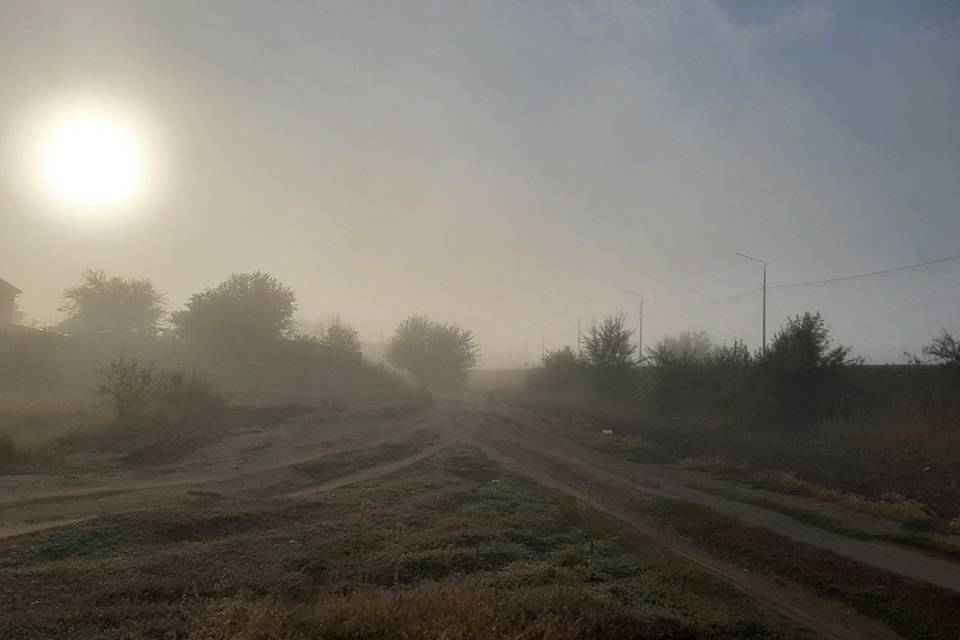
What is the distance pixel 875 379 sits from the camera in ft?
100

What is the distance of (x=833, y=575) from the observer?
1055 cm

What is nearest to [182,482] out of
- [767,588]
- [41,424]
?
[41,424]

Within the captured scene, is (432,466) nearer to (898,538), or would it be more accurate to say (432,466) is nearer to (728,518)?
(728,518)

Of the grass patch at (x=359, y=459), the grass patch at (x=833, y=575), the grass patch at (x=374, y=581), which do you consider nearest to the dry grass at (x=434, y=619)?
the grass patch at (x=374, y=581)

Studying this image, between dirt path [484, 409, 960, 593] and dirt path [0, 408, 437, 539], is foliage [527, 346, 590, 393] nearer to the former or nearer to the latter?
dirt path [484, 409, 960, 593]

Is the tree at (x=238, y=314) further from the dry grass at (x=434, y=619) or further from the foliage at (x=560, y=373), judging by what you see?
the dry grass at (x=434, y=619)

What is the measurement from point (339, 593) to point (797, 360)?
26.5m

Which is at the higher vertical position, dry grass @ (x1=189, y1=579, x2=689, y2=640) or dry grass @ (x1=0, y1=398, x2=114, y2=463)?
dry grass @ (x1=0, y1=398, x2=114, y2=463)

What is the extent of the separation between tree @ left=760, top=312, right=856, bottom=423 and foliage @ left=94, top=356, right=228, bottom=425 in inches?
959

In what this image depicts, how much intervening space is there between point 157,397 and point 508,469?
1560 centimetres

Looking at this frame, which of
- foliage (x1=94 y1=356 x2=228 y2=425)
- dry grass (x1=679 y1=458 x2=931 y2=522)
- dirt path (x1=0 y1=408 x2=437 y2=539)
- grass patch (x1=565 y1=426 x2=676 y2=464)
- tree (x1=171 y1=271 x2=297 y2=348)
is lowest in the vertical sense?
dirt path (x1=0 y1=408 x2=437 y2=539)

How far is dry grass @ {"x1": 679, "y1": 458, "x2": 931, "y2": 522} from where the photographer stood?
14266 millimetres

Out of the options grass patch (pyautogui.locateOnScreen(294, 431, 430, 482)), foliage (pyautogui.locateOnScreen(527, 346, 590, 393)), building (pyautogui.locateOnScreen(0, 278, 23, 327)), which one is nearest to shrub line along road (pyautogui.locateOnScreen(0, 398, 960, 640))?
grass patch (pyautogui.locateOnScreen(294, 431, 430, 482))

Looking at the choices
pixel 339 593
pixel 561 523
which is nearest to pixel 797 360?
pixel 561 523
